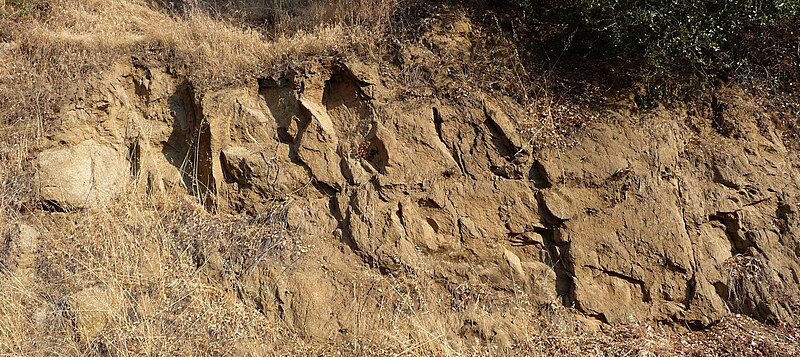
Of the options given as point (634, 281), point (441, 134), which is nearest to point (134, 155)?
point (441, 134)

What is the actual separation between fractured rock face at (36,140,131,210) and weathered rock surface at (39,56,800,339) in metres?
0.02

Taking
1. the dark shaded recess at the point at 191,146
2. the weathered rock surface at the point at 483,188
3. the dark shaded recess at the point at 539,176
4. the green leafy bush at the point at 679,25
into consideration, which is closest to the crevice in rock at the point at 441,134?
the weathered rock surface at the point at 483,188

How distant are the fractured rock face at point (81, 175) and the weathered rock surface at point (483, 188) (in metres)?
0.02

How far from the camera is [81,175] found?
641 cm

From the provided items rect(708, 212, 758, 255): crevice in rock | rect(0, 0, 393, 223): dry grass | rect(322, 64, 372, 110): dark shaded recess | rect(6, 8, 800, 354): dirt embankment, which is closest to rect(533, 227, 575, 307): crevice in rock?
rect(6, 8, 800, 354): dirt embankment

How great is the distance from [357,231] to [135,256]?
6.65 ft

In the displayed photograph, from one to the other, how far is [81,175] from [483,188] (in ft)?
13.3

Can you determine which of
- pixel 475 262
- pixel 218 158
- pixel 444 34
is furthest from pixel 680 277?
pixel 218 158

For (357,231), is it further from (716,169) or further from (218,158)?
(716,169)

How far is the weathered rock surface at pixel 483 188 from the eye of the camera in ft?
19.3

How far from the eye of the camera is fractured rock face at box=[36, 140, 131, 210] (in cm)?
625

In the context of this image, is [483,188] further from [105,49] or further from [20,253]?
[105,49]

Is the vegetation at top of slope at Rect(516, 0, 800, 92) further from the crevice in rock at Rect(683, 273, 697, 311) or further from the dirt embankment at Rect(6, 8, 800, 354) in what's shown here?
the crevice in rock at Rect(683, 273, 697, 311)

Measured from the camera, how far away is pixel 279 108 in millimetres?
6734
